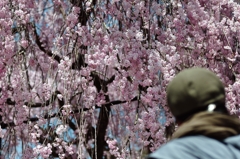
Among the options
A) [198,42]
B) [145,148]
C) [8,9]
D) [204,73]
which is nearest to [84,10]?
[8,9]

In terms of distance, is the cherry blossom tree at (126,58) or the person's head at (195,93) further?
the cherry blossom tree at (126,58)

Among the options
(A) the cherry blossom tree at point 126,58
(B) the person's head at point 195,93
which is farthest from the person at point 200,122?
(A) the cherry blossom tree at point 126,58

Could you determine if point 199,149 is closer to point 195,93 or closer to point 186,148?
point 186,148

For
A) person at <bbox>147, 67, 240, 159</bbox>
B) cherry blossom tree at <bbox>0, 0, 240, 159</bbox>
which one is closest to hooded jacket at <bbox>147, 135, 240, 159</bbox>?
person at <bbox>147, 67, 240, 159</bbox>

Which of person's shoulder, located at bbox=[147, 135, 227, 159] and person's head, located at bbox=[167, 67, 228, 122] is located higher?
person's head, located at bbox=[167, 67, 228, 122]

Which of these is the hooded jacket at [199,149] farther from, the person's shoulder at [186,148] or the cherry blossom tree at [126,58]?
the cherry blossom tree at [126,58]

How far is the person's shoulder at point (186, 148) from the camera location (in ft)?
3.94

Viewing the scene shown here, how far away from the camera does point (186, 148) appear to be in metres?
1.21

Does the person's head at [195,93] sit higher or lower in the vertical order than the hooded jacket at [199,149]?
higher

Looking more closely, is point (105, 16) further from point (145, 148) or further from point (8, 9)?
point (145, 148)

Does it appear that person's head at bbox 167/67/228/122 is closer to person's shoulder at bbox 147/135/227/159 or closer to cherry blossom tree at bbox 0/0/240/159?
person's shoulder at bbox 147/135/227/159

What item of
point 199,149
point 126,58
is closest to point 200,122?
point 199,149

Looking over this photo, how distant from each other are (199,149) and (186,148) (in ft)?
0.11

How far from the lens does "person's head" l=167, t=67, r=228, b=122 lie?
1296mm
